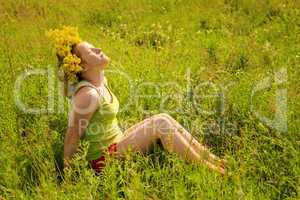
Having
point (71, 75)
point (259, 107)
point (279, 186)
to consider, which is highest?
point (71, 75)

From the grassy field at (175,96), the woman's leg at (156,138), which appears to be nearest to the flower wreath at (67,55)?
the grassy field at (175,96)

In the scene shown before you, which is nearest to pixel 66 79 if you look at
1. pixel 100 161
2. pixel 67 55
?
pixel 67 55

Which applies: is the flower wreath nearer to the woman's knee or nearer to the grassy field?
the grassy field

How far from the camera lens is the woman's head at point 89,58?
4289 millimetres

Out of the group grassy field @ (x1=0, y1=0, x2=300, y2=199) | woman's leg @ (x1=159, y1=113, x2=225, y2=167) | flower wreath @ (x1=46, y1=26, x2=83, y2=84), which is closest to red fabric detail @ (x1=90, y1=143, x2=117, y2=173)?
grassy field @ (x1=0, y1=0, x2=300, y2=199)

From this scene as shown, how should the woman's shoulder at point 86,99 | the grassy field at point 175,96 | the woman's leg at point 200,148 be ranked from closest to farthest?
1. the grassy field at point 175,96
2. the woman's leg at point 200,148
3. the woman's shoulder at point 86,99

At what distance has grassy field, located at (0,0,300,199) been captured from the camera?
12.3 feet

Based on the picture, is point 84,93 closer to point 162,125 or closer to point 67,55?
point 67,55

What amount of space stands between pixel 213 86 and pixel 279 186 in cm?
155

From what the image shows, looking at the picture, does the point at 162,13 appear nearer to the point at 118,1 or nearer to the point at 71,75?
the point at 118,1

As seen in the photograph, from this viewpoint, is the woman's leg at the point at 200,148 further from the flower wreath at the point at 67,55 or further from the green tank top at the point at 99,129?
the flower wreath at the point at 67,55

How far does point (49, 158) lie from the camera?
431 centimetres

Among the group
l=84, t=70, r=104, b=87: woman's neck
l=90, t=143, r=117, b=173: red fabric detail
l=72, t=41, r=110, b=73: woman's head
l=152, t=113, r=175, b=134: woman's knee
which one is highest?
l=72, t=41, r=110, b=73: woman's head

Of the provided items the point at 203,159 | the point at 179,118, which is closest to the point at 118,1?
the point at 179,118
